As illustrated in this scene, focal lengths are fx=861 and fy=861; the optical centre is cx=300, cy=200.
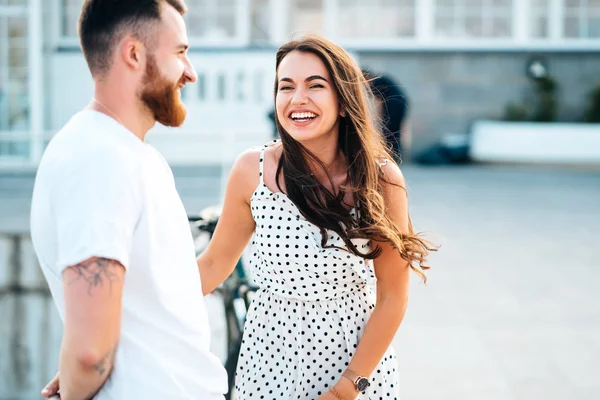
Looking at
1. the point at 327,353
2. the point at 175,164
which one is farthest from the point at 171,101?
the point at 175,164

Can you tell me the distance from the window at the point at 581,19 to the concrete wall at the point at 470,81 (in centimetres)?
66

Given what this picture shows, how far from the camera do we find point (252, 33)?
16.1 m

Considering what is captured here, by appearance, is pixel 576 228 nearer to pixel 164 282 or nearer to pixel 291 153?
pixel 291 153

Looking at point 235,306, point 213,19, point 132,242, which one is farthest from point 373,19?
point 132,242

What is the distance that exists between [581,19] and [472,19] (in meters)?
2.08

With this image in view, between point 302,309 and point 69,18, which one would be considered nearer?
point 302,309

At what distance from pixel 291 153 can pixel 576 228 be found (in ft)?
24.1

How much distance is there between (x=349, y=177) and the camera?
2.29 meters

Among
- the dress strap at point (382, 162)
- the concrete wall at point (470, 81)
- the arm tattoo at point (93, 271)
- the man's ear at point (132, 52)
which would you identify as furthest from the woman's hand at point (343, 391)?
the concrete wall at point (470, 81)

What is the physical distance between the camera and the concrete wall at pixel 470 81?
51.4 ft

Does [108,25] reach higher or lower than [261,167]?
higher

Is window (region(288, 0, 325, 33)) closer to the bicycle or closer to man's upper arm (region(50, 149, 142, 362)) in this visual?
the bicycle

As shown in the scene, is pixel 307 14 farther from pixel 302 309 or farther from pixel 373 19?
pixel 302 309

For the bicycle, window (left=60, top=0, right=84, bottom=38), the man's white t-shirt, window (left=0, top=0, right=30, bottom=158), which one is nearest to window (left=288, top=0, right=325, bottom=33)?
window (left=60, top=0, right=84, bottom=38)
